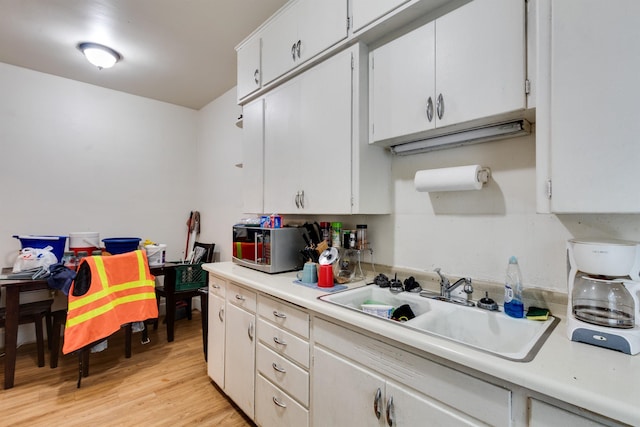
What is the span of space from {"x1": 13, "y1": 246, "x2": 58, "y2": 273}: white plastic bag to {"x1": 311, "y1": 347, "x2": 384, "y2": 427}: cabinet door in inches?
106

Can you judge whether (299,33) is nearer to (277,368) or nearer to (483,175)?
(483,175)

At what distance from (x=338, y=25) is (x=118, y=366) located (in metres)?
3.15

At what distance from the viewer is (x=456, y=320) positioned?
133 cm

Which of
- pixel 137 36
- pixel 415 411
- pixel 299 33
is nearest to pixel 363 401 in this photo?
pixel 415 411

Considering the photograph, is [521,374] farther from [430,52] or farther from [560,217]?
[430,52]

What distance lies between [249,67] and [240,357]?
2149mm

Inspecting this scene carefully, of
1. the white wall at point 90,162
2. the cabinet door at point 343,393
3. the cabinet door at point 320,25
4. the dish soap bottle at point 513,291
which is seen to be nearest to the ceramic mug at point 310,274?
the cabinet door at point 343,393

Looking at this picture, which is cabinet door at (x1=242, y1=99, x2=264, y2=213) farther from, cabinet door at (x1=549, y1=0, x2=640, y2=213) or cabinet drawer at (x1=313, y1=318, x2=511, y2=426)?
cabinet door at (x1=549, y1=0, x2=640, y2=213)

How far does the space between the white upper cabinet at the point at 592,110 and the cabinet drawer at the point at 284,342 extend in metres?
1.19

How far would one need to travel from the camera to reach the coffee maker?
0.89 m

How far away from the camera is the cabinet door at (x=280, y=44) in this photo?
1.96 metres

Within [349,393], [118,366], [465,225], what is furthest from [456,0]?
[118,366]

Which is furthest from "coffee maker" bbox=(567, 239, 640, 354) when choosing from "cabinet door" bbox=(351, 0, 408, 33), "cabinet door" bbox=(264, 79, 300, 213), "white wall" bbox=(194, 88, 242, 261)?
"white wall" bbox=(194, 88, 242, 261)

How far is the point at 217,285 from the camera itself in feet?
7.17
